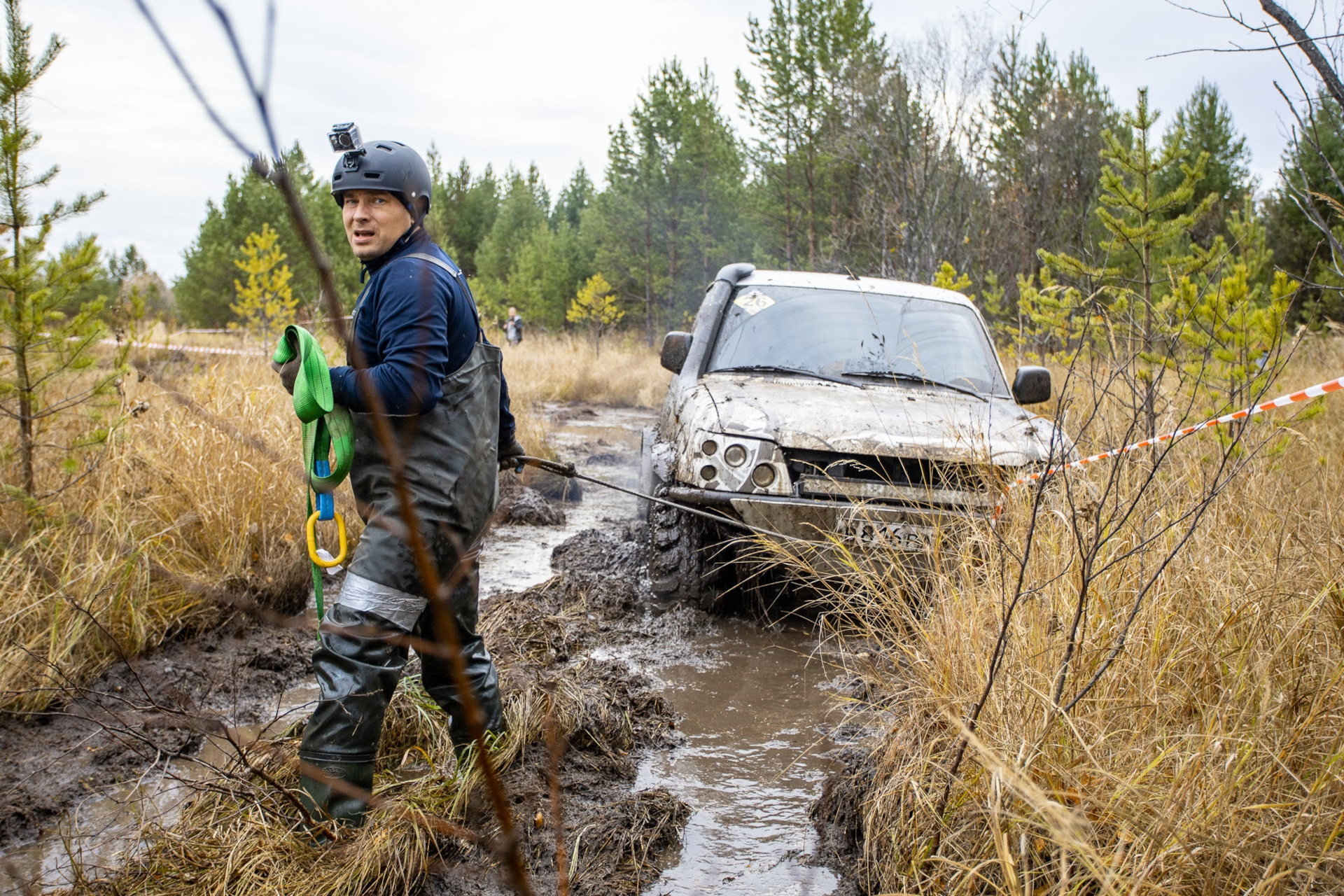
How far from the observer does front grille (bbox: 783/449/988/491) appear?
4004 millimetres

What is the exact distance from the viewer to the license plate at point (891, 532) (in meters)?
3.59

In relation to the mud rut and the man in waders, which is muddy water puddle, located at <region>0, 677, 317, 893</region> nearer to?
the mud rut

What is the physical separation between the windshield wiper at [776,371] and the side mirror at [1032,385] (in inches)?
31.5

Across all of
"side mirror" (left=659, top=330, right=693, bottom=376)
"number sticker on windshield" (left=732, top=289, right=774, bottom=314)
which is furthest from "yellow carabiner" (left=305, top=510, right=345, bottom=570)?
"number sticker on windshield" (left=732, top=289, right=774, bottom=314)

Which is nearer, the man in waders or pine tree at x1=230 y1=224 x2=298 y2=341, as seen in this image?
the man in waders

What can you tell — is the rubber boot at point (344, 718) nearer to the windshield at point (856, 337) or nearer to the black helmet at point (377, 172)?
the black helmet at point (377, 172)

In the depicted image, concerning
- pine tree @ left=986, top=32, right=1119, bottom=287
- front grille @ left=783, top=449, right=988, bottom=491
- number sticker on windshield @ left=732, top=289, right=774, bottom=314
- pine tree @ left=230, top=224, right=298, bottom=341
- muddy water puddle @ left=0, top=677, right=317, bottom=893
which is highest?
pine tree @ left=986, top=32, right=1119, bottom=287

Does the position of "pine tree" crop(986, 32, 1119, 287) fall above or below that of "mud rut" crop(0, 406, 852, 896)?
above

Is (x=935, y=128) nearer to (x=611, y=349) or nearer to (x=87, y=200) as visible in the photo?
(x=611, y=349)

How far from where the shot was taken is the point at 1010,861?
68.8 inches

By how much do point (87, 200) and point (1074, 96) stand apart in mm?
24837

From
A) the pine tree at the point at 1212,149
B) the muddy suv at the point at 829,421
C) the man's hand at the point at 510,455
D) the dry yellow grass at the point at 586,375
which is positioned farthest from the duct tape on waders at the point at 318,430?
the pine tree at the point at 1212,149

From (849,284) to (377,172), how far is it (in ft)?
11.2

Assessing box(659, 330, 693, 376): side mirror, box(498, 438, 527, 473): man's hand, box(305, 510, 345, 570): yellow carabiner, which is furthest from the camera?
box(659, 330, 693, 376): side mirror
